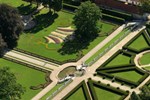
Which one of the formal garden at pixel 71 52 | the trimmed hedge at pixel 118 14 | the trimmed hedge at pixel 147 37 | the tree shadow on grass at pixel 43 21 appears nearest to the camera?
the formal garden at pixel 71 52

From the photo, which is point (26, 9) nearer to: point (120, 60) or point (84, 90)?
point (120, 60)

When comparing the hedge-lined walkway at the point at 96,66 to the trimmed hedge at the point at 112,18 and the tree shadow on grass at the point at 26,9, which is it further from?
the tree shadow on grass at the point at 26,9

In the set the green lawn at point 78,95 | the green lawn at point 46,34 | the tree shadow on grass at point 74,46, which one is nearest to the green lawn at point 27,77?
the green lawn at point 46,34

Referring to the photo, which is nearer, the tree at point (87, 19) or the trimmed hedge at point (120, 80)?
the trimmed hedge at point (120, 80)

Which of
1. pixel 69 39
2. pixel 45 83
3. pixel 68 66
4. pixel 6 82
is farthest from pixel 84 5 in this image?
pixel 6 82

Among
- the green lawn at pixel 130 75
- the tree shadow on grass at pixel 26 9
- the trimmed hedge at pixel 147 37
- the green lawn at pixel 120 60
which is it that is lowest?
the green lawn at pixel 130 75

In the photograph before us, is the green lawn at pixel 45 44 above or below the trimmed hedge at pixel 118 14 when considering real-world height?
below

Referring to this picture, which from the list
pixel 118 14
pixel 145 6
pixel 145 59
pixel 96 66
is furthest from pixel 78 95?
pixel 145 6
